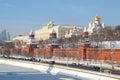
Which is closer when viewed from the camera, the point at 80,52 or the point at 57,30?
the point at 80,52

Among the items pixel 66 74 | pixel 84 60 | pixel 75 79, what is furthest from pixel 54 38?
pixel 75 79

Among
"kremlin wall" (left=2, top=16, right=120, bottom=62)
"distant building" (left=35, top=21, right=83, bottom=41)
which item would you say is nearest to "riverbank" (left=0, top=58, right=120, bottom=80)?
"kremlin wall" (left=2, top=16, right=120, bottom=62)

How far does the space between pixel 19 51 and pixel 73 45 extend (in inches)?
741

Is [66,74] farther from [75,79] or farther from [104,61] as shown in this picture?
[104,61]

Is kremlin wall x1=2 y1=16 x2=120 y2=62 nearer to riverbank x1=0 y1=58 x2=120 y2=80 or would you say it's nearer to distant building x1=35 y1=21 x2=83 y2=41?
riverbank x1=0 y1=58 x2=120 y2=80

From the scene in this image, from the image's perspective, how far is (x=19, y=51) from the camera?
300 feet

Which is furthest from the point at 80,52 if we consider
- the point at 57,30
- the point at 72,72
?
the point at 57,30

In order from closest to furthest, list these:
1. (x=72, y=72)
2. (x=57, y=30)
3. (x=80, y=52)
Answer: (x=72, y=72)
(x=80, y=52)
(x=57, y=30)

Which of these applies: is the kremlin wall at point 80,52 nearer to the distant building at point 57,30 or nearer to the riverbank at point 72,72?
the riverbank at point 72,72

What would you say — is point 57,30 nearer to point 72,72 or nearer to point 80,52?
point 80,52

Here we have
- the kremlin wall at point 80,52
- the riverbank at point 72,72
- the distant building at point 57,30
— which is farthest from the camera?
the distant building at point 57,30

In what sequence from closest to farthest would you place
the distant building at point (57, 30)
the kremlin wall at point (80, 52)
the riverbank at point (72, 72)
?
the riverbank at point (72, 72), the kremlin wall at point (80, 52), the distant building at point (57, 30)

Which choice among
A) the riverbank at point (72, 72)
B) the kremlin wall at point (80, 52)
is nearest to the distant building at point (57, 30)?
the kremlin wall at point (80, 52)

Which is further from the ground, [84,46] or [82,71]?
[84,46]
